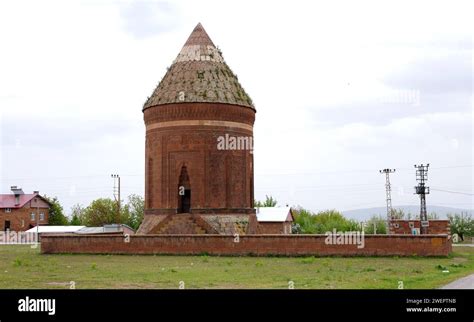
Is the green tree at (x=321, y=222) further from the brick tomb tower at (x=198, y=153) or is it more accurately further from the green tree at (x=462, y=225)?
the brick tomb tower at (x=198, y=153)

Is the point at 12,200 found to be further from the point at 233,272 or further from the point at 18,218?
the point at 233,272

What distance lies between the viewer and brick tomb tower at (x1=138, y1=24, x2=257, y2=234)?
3353 cm

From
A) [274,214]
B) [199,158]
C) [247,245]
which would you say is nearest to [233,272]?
[247,245]

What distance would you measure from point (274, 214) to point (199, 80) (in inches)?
1197

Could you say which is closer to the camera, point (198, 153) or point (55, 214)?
point (198, 153)

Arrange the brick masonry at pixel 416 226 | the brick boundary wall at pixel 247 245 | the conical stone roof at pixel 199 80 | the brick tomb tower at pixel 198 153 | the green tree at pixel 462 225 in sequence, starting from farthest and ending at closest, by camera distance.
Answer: the green tree at pixel 462 225
the brick masonry at pixel 416 226
the conical stone roof at pixel 199 80
the brick tomb tower at pixel 198 153
the brick boundary wall at pixel 247 245

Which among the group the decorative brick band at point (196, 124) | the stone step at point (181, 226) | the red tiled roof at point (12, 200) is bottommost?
the stone step at point (181, 226)

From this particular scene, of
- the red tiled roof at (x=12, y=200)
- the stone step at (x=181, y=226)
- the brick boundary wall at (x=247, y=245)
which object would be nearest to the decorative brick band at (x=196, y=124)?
the stone step at (x=181, y=226)

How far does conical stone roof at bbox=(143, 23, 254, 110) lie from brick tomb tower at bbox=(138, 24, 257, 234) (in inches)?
2.1

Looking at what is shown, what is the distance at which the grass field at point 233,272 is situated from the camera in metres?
16.8

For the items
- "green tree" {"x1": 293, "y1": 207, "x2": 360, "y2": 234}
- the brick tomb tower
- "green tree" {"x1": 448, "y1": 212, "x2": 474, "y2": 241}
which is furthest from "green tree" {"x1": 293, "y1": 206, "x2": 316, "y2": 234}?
the brick tomb tower

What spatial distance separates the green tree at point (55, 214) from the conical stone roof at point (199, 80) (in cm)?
4993

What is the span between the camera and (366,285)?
1606 centimetres

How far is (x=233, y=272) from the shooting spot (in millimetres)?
20375
